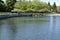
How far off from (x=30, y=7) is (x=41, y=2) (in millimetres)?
4061

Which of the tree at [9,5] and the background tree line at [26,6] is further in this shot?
the tree at [9,5]

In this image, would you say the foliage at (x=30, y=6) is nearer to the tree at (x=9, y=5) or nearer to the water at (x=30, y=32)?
the tree at (x=9, y=5)

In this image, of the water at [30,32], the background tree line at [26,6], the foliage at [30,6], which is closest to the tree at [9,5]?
the background tree line at [26,6]

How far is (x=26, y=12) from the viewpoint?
6119 centimetres

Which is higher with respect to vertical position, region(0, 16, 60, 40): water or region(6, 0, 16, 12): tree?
region(0, 16, 60, 40): water

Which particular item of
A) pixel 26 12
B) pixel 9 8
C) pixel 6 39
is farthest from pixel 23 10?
pixel 6 39

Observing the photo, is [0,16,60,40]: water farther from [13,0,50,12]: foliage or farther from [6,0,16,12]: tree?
[6,0,16,12]: tree

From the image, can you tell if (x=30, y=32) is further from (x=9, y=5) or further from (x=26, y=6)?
(x=9, y=5)

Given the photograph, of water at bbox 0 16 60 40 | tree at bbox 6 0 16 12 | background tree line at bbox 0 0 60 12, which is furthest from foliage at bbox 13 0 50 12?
water at bbox 0 16 60 40

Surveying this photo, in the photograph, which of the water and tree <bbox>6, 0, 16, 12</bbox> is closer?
the water

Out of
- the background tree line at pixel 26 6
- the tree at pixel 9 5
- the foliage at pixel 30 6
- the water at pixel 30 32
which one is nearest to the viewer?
the water at pixel 30 32

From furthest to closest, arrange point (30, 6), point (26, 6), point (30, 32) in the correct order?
point (26, 6)
point (30, 6)
point (30, 32)

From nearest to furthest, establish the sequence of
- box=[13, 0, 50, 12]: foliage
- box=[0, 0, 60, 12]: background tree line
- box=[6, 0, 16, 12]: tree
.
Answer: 1. box=[0, 0, 60, 12]: background tree line
2. box=[13, 0, 50, 12]: foliage
3. box=[6, 0, 16, 12]: tree

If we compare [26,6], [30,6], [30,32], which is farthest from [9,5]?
[30,32]
